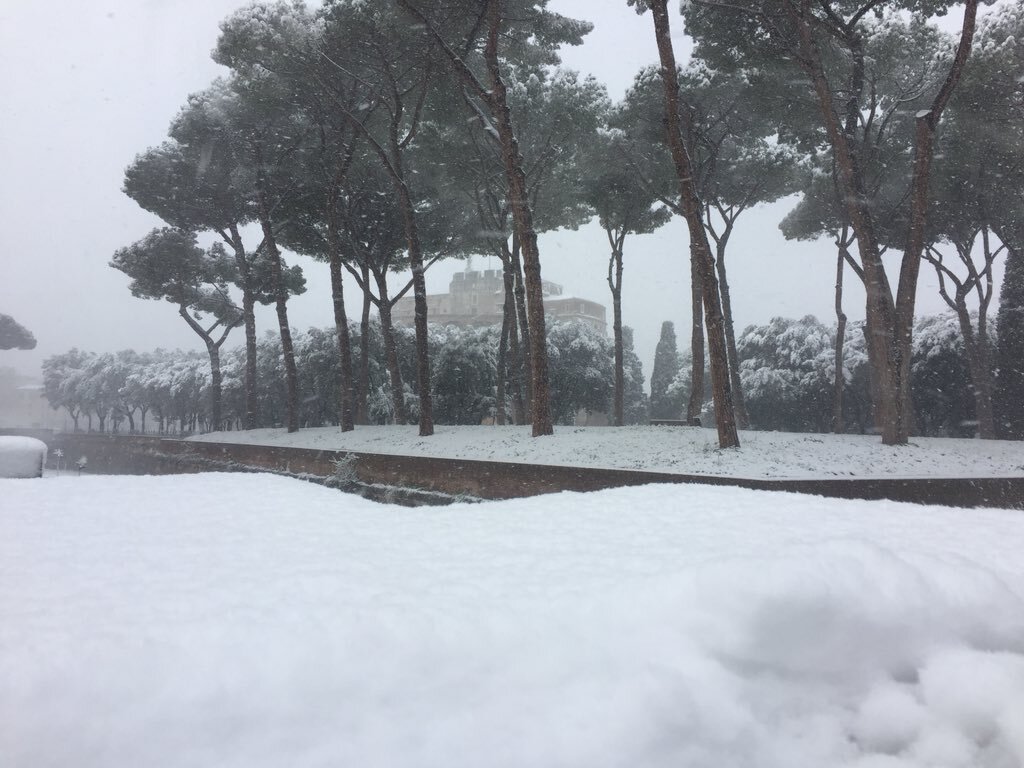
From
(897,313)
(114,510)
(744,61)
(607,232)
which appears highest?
(744,61)

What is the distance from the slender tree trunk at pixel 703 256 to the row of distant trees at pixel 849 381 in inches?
318

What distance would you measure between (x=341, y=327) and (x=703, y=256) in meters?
9.65

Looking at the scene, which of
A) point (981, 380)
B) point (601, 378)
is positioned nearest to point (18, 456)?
point (981, 380)

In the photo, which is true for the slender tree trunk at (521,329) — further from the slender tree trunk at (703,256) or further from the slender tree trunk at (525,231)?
the slender tree trunk at (703,256)

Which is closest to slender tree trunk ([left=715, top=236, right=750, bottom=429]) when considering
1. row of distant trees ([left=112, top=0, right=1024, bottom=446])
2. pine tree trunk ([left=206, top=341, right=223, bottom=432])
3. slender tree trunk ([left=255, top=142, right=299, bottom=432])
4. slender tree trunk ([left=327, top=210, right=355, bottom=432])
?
row of distant trees ([left=112, top=0, right=1024, bottom=446])

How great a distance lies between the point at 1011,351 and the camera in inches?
552

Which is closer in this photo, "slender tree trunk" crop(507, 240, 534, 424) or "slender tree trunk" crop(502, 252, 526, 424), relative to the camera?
"slender tree trunk" crop(507, 240, 534, 424)

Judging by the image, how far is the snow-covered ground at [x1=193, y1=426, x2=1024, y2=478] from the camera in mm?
7184

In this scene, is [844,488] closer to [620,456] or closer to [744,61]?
[620,456]

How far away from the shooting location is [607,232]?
59.5 ft

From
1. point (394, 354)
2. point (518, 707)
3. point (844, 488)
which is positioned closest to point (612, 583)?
point (518, 707)

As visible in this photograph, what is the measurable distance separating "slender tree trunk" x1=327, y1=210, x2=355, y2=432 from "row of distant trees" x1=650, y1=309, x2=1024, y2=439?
390 inches

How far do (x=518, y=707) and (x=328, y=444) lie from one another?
12.8m

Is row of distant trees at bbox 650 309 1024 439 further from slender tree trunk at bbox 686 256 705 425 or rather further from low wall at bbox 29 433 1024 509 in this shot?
low wall at bbox 29 433 1024 509
